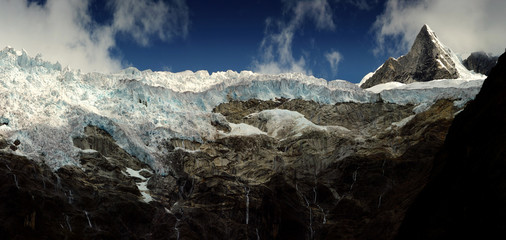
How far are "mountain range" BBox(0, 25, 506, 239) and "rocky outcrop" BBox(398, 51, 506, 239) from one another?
46cm

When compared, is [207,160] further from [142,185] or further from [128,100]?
[128,100]

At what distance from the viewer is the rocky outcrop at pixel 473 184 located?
104 feet

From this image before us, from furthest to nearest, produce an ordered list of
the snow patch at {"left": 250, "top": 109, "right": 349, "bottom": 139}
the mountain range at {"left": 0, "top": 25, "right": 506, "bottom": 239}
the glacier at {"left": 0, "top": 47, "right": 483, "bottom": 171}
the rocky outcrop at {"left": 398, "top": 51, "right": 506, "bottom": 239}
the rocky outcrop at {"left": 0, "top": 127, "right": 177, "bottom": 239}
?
1. the snow patch at {"left": 250, "top": 109, "right": 349, "bottom": 139}
2. the glacier at {"left": 0, "top": 47, "right": 483, "bottom": 171}
3. the mountain range at {"left": 0, "top": 25, "right": 506, "bottom": 239}
4. the rocky outcrop at {"left": 0, "top": 127, "right": 177, "bottom": 239}
5. the rocky outcrop at {"left": 398, "top": 51, "right": 506, "bottom": 239}

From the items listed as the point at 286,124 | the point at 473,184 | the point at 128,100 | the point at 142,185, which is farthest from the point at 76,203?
the point at 286,124

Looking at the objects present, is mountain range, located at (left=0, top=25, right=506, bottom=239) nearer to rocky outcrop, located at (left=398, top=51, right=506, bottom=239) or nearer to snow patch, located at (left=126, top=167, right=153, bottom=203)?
snow patch, located at (left=126, top=167, right=153, bottom=203)

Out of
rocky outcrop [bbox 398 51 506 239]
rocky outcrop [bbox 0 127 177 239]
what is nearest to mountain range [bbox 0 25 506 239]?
rocky outcrop [bbox 0 127 177 239]

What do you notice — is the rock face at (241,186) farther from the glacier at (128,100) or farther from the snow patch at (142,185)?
the glacier at (128,100)

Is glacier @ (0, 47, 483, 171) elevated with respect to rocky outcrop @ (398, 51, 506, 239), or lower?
elevated

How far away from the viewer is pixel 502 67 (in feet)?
149

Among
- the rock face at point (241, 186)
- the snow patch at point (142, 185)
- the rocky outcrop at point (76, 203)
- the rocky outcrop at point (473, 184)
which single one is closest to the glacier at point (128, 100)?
the rock face at point (241, 186)

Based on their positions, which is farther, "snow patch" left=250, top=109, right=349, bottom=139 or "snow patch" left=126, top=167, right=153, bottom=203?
"snow patch" left=250, top=109, right=349, bottom=139

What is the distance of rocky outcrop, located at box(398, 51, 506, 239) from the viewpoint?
1252 inches

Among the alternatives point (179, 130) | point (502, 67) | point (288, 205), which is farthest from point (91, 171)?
point (502, 67)

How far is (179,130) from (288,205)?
46089 millimetres
